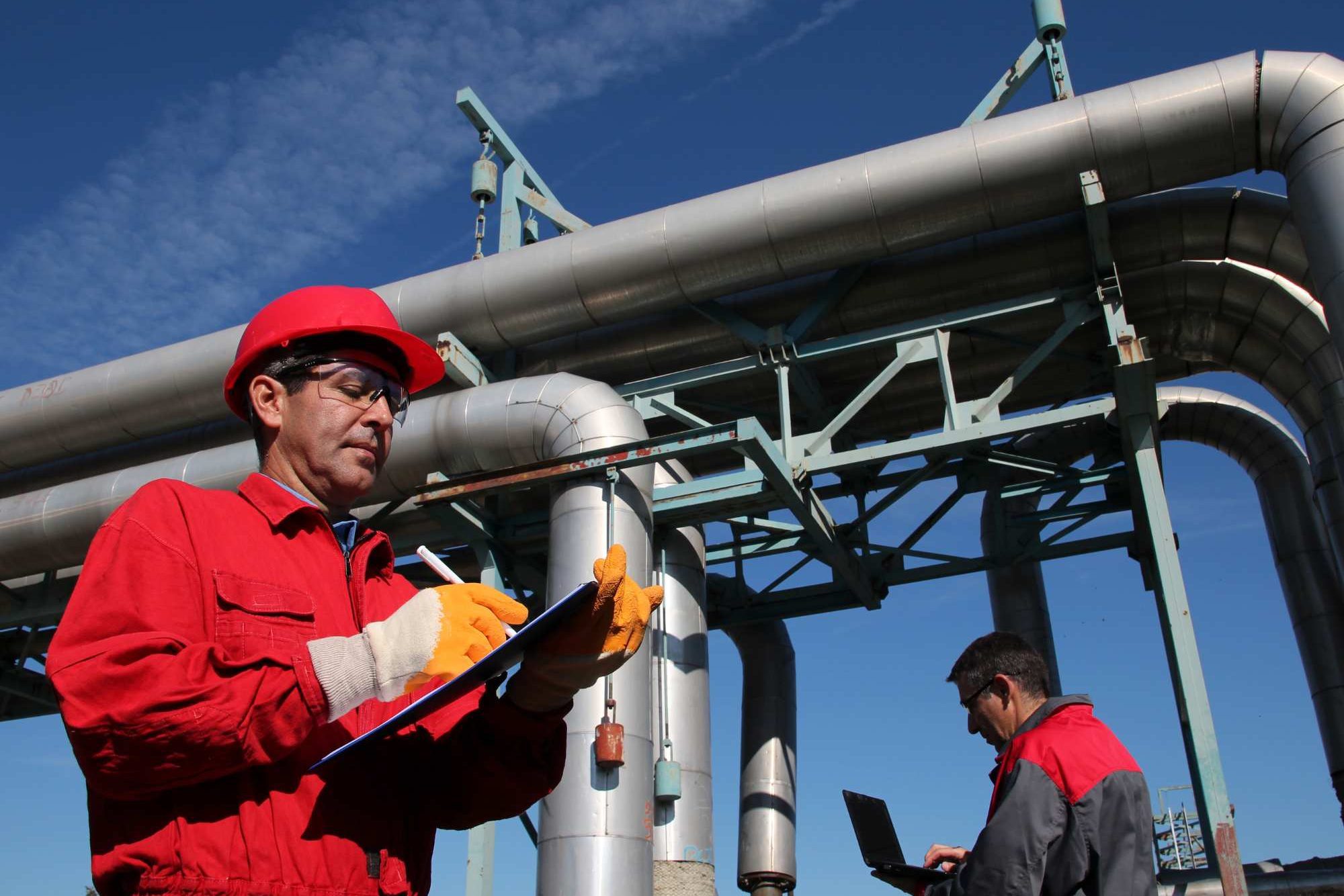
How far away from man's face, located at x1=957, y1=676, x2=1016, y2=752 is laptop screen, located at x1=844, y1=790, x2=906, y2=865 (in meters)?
0.77

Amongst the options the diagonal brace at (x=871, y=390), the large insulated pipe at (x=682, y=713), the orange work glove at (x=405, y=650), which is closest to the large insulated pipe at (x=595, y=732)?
the large insulated pipe at (x=682, y=713)

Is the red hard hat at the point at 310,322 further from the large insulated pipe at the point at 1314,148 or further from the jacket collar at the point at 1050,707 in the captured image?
the large insulated pipe at the point at 1314,148

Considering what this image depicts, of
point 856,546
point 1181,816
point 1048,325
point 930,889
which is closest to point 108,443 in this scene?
point 856,546

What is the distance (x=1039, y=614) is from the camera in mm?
11031

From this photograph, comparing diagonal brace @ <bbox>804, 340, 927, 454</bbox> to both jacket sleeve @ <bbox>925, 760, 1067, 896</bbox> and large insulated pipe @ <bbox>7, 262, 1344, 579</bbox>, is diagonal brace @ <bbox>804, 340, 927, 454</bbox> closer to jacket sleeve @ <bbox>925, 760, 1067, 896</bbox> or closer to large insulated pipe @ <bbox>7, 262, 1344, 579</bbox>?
large insulated pipe @ <bbox>7, 262, 1344, 579</bbox>

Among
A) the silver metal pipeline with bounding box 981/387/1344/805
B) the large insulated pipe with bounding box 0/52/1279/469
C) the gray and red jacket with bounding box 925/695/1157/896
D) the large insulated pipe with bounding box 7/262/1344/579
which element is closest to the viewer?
the gray and red jacket with bounding box 925/695/1157/896

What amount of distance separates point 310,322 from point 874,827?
11.1 ft

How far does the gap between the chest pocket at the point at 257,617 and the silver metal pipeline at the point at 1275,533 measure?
9367mm

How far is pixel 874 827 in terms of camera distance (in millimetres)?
4469

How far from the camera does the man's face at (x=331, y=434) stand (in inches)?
84.0

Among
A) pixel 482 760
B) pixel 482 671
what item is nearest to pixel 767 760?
pixel 482 760

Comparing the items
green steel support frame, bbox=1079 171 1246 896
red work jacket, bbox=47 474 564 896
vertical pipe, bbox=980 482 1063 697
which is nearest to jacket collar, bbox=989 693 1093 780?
red work jacket, bbox=47 474 564 896

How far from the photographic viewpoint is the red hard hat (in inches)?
84.7

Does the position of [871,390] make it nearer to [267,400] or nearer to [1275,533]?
[1275,533]
